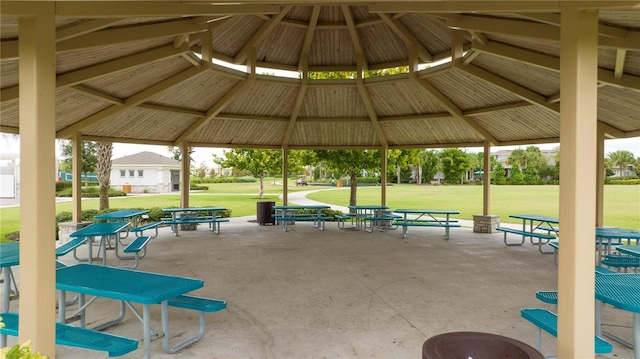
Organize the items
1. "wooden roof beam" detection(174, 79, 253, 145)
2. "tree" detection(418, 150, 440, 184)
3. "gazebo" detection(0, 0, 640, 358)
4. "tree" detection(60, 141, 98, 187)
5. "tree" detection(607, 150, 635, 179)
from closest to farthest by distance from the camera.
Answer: "gazebo" detection(0, 0, 640, 358), "wooden roof beam" detection(174, 79, 253, 145), "tree" detection(60, 141, 98, 187), "tree" detection(418, 150, 440, 184), "tree" detection(607, 150, 635, 179)

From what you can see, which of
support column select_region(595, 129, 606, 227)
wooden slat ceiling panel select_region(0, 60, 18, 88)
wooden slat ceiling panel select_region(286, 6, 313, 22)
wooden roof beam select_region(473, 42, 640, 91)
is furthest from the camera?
support column select_region(595, 129, 606, 227)

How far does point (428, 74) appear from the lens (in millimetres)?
10297

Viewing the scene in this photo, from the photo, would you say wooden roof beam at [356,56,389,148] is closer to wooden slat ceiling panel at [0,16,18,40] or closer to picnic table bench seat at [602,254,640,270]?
picnic table bench seat at [602,254,640,270]

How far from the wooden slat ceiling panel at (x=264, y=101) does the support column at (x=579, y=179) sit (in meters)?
9.57

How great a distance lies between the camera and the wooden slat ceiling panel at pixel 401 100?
1170 cm

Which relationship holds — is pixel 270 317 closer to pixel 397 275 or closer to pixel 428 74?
pixel 397 275

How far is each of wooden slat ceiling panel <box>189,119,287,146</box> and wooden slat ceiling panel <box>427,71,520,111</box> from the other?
5.97 m

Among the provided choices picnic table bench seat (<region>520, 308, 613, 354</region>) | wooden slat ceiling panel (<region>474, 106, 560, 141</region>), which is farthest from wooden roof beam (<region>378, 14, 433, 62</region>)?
picnic table bench seat (<region>520, 308, 613, 354</region>)

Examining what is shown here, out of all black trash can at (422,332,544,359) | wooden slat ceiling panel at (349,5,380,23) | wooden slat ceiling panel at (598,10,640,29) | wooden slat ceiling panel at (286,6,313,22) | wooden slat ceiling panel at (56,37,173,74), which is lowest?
black trash can at (422,332,544,359)

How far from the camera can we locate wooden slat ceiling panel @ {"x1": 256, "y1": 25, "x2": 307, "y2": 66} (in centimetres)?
1055

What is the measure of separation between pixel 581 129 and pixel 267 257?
7.20m

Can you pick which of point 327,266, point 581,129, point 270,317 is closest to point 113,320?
point 270,317

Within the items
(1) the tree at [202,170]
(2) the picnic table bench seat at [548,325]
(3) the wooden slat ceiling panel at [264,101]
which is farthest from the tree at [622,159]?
(2) the picnic table bench seat at [548,325]

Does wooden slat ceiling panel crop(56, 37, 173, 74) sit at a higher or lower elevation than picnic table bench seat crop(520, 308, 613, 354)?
higher
